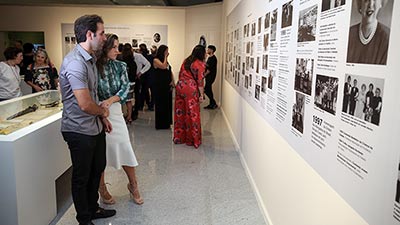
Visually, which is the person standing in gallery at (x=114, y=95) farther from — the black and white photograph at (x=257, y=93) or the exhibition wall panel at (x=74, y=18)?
the exhibition wall panel at (x=74, y=18)

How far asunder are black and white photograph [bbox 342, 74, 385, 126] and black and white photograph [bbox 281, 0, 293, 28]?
106cm

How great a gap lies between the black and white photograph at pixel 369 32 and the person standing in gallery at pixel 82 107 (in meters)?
1.76

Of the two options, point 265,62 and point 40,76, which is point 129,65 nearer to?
point 40,76

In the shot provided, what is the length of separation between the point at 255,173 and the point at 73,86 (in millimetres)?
2225

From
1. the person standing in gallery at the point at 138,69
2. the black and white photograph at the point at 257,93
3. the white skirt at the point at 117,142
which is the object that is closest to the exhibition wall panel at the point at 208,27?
the person standing in gallery at the point at 138,69

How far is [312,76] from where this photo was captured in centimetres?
190

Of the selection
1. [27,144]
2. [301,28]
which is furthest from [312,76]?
[27,144]

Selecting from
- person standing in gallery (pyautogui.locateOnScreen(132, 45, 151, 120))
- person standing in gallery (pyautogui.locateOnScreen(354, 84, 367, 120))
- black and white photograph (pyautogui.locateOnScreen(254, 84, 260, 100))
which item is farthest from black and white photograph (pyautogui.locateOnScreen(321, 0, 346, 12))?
person standing in gallery (pyautogui.locateOnScreen(132, 45, 151, 120))

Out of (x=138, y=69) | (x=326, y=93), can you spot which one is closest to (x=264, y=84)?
(x=326, y=93)

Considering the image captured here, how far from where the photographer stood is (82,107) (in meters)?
2.48

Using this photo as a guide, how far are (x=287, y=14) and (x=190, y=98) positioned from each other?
3176mm

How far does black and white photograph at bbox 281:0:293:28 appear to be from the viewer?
2.39 metres

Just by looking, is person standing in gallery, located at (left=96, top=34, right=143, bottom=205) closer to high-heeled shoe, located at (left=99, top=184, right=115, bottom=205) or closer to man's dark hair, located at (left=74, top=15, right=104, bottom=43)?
high-heeled shoe, located at (left=99, top=184, right=115, bottom=205)

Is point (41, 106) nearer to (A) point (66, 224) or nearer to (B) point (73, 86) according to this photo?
(A) point (66, 224)
